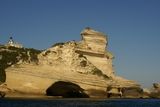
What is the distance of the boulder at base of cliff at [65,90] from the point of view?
8875 cm

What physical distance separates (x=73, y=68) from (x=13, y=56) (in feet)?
51.0

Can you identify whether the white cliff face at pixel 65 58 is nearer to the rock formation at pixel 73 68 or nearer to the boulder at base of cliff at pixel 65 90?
the rock formation at pixel 73 68

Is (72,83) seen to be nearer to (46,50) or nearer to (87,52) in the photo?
(46,50)

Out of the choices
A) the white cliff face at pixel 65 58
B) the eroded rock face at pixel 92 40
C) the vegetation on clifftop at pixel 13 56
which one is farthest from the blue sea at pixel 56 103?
the eroded rock face at pixel 92 40

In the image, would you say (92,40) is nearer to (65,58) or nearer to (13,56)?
(65,58)

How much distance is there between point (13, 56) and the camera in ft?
320

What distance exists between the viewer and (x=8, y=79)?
82.5 metres

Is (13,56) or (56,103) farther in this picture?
(13,56)

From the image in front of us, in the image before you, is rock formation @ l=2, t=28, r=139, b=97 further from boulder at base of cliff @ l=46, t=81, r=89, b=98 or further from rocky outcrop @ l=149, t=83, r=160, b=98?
rocky outcrop @ l=149, t=83, r=160, b=98

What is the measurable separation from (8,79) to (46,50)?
1545 centimetres

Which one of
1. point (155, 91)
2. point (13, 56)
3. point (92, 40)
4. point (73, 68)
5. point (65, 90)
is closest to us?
point (73, 68)

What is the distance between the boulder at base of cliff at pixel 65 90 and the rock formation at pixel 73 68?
1.85 meters

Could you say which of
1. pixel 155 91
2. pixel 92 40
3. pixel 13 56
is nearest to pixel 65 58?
pixel 13 56

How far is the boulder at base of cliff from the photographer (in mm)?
88750
